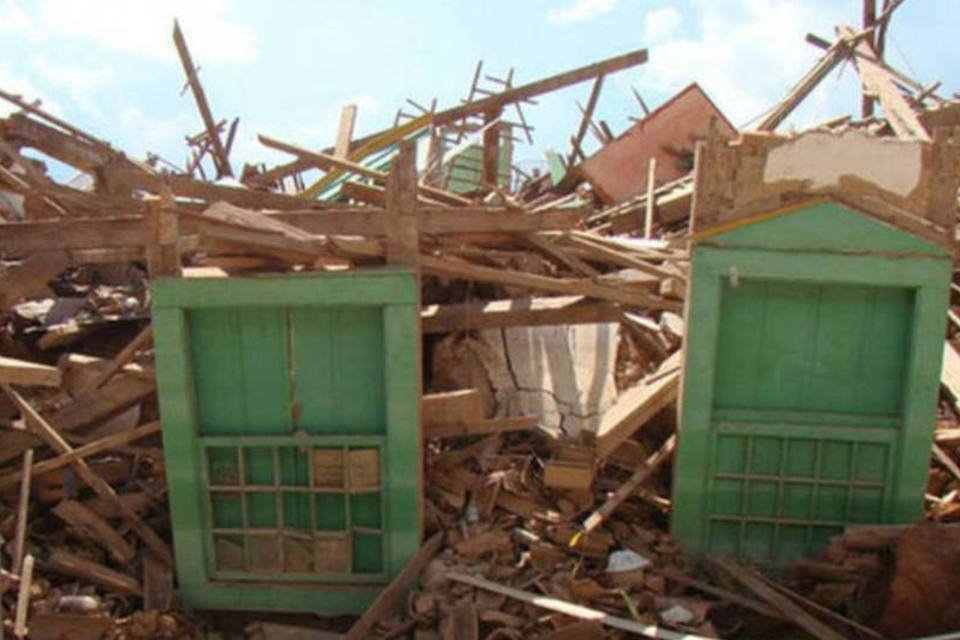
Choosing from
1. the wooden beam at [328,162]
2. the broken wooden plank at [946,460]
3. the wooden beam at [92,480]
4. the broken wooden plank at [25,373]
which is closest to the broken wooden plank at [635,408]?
the broken wooden plank at [946,460]

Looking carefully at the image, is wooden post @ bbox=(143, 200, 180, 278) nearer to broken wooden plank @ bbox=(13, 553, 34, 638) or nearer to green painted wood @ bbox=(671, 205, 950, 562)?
broken wooden plank @ bbox=(13, 553, 34, 638)

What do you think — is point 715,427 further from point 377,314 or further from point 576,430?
point 377,314

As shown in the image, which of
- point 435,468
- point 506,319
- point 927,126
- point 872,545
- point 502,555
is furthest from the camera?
point 927,126

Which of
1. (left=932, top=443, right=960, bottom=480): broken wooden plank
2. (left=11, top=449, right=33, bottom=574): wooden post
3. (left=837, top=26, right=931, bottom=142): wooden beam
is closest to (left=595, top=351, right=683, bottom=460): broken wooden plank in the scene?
(left=932, top=443, right=960, bottom=480): broken wooden plank

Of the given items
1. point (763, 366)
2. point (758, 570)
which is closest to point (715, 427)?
point (763, 366)

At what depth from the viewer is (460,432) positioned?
7188 mm

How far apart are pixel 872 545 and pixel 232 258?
519cm

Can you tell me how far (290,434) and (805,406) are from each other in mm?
4106

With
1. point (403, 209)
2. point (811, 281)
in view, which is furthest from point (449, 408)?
point (811, 281)

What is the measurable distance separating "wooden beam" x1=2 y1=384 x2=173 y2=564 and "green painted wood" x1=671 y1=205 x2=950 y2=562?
4.33 metres

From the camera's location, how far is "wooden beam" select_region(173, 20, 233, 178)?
1350 centimetres

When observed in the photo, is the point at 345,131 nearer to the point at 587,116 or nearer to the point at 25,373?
the point at 587,116

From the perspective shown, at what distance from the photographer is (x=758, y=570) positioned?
22.7 ft

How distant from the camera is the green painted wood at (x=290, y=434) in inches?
251
